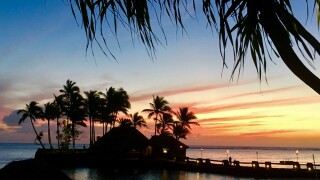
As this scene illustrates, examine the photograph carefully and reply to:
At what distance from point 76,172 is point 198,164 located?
11.9 m

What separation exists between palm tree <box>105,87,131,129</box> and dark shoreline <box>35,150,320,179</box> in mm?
11945

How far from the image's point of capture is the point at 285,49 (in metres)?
1.42

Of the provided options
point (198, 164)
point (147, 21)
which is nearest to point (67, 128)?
point (198, 164)

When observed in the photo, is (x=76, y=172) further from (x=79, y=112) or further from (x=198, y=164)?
(x=79, y=112)

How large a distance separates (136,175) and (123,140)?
768 cm

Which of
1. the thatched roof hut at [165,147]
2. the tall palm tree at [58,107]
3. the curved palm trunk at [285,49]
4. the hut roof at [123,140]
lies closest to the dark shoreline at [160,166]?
the hut roof at [123,140]

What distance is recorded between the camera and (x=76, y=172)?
33625 mm

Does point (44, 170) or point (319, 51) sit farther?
point (44, 170)

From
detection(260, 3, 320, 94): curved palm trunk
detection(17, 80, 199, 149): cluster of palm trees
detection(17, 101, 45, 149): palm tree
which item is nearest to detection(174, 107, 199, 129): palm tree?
detection(17, 80, 199, 149): cluster of palm trees

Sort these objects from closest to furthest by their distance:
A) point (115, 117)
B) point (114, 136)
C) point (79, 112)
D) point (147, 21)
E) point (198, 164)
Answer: point (147, 21), point (198, 164), point (114, 136), point (79, 112), point (115, 117)

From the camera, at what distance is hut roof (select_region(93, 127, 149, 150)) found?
3850cm

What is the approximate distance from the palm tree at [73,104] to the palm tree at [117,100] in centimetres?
405

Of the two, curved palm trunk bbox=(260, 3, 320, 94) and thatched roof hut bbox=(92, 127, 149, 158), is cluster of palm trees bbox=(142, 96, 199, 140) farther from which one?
curved palm trunk bbox=(260, 3, 320, 94)

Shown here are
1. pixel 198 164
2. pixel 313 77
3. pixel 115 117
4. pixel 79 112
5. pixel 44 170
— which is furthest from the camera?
pixel 115 117
